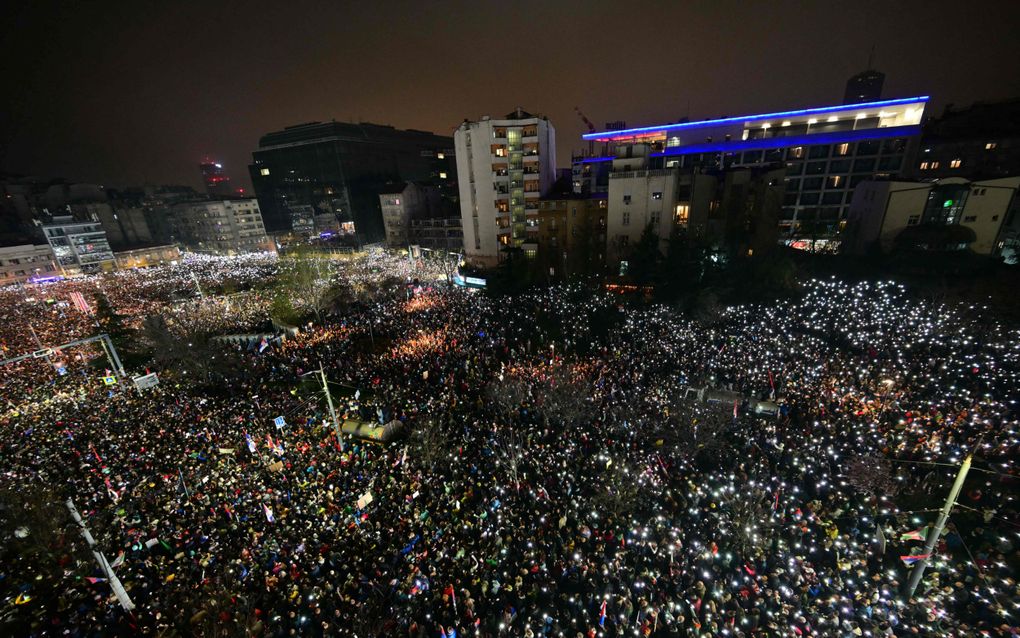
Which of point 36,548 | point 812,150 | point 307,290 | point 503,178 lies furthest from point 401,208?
point 36,548

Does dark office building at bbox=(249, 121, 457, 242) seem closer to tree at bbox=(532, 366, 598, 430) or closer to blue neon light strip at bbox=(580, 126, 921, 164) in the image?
blue neon light strip at bbox=(580, 126, 921, 164)

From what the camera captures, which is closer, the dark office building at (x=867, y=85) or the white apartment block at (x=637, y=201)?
the white apartment block at (x=637, y=201)

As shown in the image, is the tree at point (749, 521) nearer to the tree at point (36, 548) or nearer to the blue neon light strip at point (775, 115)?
the tree at point (36, 548)

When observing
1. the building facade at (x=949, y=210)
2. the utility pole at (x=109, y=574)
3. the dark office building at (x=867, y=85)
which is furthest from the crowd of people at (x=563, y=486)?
the dark office building at (x=867, y=85)

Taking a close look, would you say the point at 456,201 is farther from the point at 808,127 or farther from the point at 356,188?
the point at 808,127

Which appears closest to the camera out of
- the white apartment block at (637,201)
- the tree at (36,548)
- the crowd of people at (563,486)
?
the crowd of people at (563,486)

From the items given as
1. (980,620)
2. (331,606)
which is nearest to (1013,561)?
(980,620)

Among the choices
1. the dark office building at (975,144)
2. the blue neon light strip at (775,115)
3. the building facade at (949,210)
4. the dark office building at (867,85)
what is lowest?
the building facade at (949,210)
